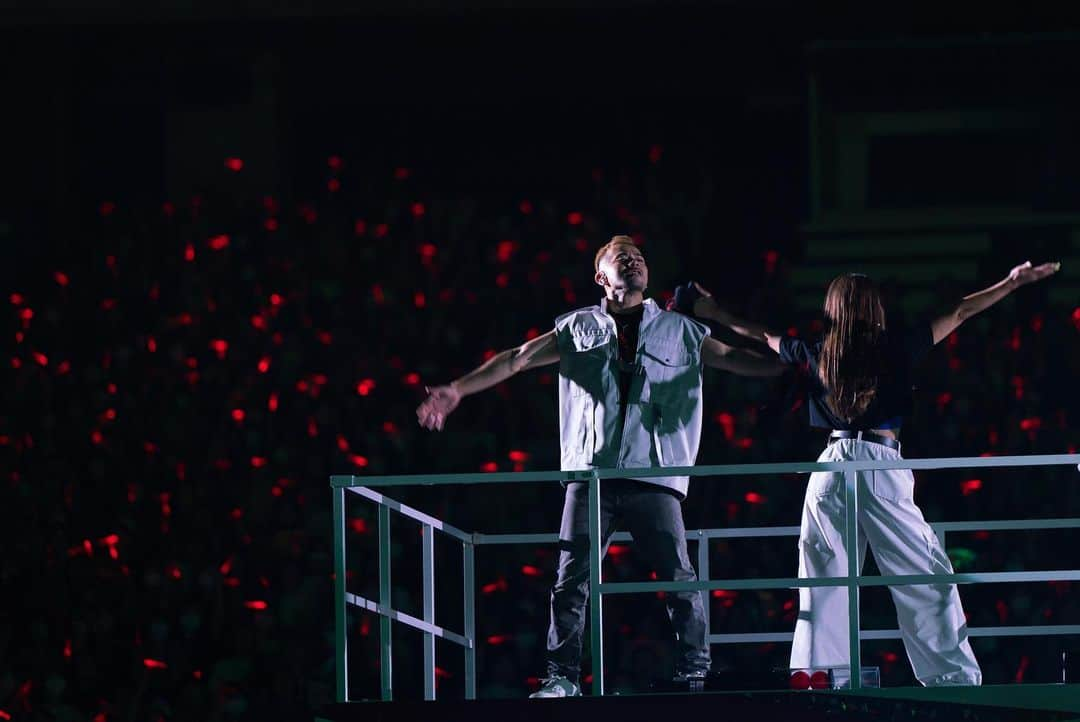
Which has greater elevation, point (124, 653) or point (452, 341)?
point (452, 341)

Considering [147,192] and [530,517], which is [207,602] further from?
[147,192]

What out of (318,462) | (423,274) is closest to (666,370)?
(318,462)

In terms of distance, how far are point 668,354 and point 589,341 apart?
262 millimetres

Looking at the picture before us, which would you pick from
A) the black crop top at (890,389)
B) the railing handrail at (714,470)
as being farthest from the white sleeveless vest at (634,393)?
the black crop top at (890,389)

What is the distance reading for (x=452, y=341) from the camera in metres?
12.9

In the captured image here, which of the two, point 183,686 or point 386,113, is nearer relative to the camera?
point 183,686

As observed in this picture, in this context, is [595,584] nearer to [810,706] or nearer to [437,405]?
[810,706]

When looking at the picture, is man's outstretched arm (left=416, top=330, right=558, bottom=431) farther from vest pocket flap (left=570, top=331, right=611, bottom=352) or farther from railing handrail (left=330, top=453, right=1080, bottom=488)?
railing handrail (left=330, top=453, right=1080, bottom=488)

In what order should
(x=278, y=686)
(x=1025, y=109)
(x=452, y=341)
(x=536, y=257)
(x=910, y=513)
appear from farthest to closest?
(x=1025, y=109), (x=536, y=257), (x=452, y=341), (x=278, y=686), (x=910, y=513)

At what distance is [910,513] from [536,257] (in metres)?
8.92

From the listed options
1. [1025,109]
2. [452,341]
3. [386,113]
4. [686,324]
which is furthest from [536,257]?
[686,324]

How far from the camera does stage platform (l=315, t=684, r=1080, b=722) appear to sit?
18.5 ft

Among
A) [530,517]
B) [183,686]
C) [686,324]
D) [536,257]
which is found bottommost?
[183,686]

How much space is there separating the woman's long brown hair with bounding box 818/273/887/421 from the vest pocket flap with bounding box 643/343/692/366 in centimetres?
47
